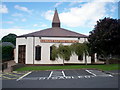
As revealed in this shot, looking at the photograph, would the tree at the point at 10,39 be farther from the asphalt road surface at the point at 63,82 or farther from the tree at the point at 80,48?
the asphalt road surface at the point at 63,82

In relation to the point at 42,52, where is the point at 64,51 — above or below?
above

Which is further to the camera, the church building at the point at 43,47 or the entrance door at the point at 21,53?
the entrance door at the point at 21,53

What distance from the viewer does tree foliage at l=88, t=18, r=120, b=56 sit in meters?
26.1

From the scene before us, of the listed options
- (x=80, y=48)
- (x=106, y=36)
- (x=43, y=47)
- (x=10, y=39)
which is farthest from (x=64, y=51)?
(x=10, y=39)

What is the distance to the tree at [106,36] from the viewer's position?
85.7 feet

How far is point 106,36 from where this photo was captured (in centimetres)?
2617

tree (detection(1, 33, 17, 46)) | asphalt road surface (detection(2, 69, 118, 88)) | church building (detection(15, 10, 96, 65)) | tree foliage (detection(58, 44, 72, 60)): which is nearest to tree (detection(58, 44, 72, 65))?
tree foliage (detection(58, 44, 72, 60))

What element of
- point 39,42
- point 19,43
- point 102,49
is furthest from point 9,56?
point 102,49

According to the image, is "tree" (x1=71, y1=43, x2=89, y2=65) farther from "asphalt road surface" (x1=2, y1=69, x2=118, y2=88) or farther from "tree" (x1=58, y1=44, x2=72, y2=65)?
"asphalt road surface" (x1=2, y1=69, x2=118, y2=88)

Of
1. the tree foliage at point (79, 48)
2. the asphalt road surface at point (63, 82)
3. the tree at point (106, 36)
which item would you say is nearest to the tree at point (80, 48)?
the tree foliage at point (79, 48)

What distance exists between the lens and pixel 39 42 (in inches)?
1373

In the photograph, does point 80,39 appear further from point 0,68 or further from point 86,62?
point 0,68

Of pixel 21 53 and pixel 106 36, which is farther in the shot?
pixel 21 53

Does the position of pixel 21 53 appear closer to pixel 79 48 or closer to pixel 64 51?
pixel 64 51
